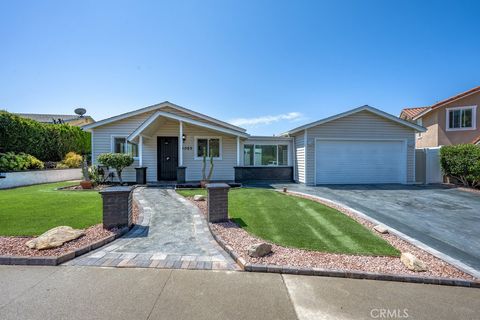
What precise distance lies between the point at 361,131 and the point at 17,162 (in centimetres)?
1815

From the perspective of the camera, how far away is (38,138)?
14.5 m

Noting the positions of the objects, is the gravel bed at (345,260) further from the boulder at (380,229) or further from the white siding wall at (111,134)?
the white siding wall at (111,134)

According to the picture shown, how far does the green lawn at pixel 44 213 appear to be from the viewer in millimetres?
5023

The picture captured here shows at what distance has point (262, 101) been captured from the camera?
58.3 ft

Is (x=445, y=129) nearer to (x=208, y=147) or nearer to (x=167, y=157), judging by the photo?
(x=208, y=147)

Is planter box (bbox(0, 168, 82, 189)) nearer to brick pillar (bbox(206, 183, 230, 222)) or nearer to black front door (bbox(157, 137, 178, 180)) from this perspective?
black front door (bbox(157, 137, 178, 180))

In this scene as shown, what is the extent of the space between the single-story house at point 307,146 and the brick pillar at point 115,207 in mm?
7574

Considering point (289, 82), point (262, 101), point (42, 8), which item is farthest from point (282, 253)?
point (262, 101)

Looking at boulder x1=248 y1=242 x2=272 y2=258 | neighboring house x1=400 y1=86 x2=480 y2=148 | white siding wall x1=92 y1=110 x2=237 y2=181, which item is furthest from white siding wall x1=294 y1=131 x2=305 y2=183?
neighboring house x1=400 y1=86 x2=480 y2=148

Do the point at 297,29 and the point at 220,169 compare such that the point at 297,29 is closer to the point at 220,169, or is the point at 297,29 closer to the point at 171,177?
the point at 220,169

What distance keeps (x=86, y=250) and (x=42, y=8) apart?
8567mm

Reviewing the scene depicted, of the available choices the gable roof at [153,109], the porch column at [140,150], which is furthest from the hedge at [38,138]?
the porch column at [140,150]

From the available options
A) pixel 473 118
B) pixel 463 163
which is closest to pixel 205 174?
pixel 463 163

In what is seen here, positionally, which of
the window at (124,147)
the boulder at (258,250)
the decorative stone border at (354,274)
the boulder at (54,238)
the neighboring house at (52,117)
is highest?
the neighboring house at (52,117)
